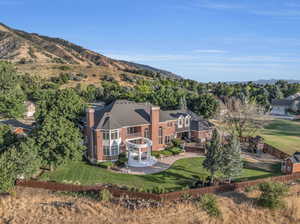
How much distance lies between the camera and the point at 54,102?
113ft

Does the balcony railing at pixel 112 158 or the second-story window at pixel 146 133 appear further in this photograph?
the second-story window at pixel 146 133

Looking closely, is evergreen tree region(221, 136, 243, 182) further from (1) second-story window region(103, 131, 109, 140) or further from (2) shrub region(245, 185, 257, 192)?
(1) second-story window region(103, 131, 109, 140)

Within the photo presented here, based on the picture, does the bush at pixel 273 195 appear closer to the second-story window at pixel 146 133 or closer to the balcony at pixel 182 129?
the second-story window at pixel 146 133

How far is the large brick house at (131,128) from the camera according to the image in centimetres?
3134

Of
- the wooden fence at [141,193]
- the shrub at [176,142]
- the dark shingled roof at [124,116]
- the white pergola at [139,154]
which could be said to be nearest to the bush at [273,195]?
the wooden fence at [141,193]

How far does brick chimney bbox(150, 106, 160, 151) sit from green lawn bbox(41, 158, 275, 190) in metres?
6.19

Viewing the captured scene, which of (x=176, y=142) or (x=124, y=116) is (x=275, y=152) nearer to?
(x=176, y=142)

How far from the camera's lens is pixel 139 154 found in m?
31.2

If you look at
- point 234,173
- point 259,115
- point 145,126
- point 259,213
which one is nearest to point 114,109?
point 145,126

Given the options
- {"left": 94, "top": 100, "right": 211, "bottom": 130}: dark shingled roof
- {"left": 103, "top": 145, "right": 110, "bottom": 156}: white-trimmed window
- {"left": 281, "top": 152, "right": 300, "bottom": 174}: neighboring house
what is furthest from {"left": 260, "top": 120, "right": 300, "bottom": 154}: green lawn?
{"left": 103, "top": 145, "right": 110, "bottom": 156}: white-trimmed window

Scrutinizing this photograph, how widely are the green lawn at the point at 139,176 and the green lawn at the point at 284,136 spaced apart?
13275mm

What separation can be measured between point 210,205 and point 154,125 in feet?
58.2

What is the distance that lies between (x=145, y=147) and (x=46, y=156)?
13321 millimetres

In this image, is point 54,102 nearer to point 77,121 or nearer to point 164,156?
point 77,121
